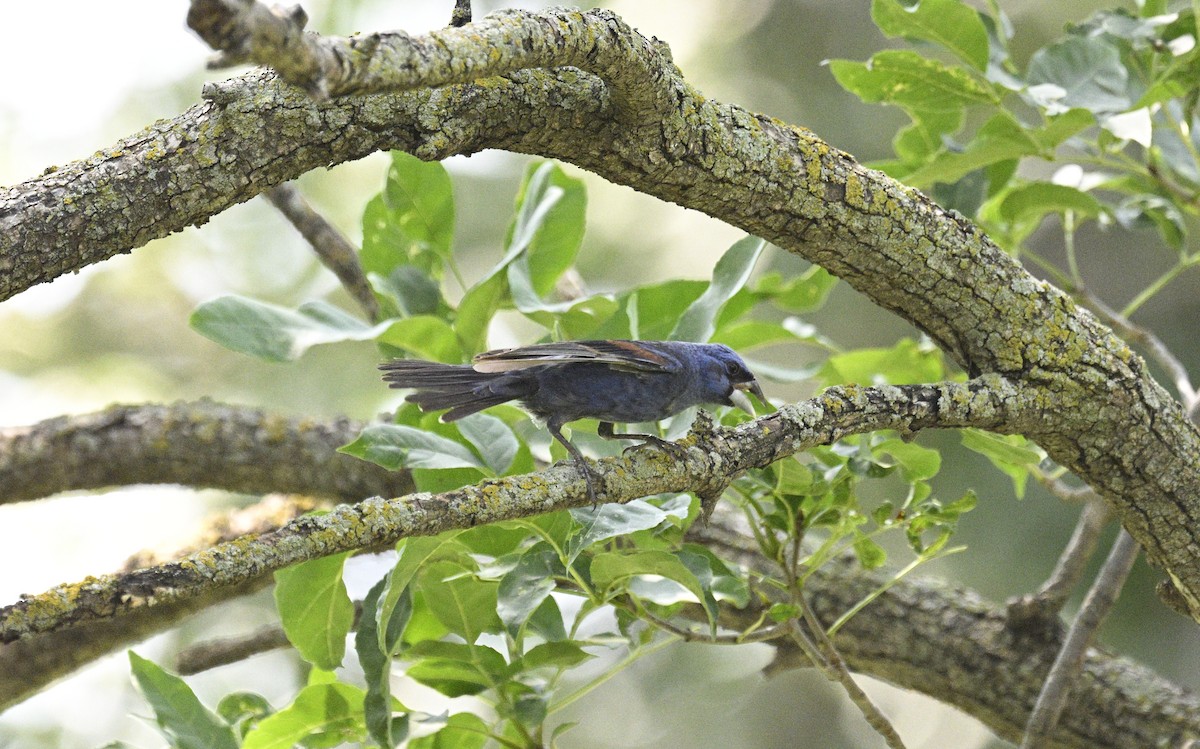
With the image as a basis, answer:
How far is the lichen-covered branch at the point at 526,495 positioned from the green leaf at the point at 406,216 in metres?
1.43

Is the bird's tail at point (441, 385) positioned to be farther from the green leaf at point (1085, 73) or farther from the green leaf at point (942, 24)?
the green leaf at point (1085, 73)

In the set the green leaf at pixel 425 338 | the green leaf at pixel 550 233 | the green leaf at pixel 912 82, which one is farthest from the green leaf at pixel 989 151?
the green leaf at pixel 425 338

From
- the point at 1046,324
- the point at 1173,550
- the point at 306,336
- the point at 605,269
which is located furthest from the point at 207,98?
the point at 605,269

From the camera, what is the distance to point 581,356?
268 cm

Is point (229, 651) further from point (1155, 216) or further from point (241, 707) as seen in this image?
point (1155, 216)

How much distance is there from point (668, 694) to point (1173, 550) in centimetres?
752

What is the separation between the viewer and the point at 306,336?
115 inches

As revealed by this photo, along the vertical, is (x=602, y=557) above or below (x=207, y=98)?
below

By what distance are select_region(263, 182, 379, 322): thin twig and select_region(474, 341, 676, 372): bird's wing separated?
150 centimetres

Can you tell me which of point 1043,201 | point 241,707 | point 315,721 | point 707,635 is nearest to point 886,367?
point 1043,201

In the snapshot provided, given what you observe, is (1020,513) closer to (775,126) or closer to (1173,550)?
(1173,550)

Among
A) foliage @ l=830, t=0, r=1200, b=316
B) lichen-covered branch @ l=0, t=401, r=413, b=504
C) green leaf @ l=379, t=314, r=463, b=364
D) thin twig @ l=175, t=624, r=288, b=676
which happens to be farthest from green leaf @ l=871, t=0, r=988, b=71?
thin twig @ l=175, t=624, r=288, b=676

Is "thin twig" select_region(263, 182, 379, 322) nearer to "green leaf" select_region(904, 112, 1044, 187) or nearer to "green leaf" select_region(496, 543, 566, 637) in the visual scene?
"green leaf" select_region(496, 543, 566, 637)

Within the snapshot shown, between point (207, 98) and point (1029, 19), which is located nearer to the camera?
point (207, 98)
